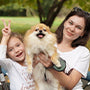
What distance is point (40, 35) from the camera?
1.71 metres

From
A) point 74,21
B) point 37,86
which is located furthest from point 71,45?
point 37,86

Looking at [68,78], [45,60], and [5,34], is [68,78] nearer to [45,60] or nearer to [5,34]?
[45,60]

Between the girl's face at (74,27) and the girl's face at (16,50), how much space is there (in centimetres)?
59

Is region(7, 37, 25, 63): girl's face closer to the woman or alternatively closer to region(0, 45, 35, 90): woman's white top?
region(0, 45, 35, 90): woman's white top

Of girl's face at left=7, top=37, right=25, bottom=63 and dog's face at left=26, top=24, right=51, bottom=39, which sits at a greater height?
dog's face at left=26, top=24, right=51, bottom=39

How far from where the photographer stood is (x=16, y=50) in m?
2.03

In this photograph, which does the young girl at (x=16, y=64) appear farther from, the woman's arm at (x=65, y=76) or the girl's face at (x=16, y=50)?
the woman's arm at (x=65, y=76)

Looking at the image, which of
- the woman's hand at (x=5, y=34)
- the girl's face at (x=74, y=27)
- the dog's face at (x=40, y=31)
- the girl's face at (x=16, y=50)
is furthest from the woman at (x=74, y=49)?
the woman's hand at (x=5, y=34)

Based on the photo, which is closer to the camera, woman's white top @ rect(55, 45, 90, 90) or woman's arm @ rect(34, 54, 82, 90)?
woman's arm @ rect(34, 54, 82, 90)

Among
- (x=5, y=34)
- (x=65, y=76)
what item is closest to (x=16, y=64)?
(x=5, y=34)

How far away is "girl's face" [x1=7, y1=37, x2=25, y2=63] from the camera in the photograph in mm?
2029

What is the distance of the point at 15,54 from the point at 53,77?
0.51 metres

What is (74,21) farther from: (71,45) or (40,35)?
(40,35)

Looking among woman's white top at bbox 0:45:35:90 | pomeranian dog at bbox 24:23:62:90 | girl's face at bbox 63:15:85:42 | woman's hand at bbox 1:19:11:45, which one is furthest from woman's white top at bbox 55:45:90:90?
woman's hand at bbox 1:19:11:45
